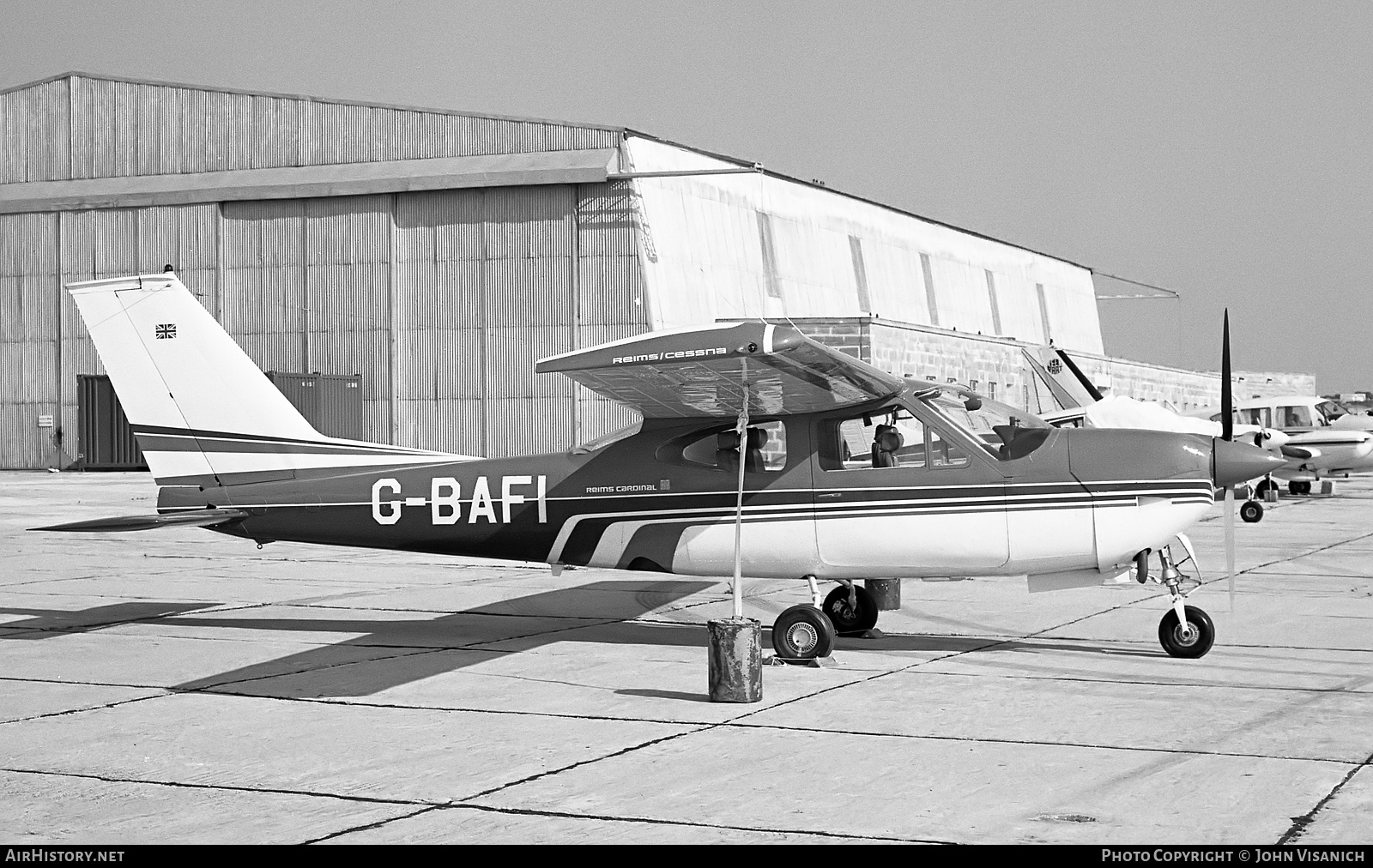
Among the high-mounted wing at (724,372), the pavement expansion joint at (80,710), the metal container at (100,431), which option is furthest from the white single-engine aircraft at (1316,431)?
the metal container at (100,431)

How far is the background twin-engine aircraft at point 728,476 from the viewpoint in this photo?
10.3 meters

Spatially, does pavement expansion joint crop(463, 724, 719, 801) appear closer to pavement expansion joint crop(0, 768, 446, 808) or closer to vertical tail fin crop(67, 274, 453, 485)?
pavement expansion joint crop(0, 768, 446, 808)

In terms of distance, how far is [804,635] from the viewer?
10.4 m

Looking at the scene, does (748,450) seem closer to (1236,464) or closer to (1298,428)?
(1236,464)

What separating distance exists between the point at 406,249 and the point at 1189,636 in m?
37.0

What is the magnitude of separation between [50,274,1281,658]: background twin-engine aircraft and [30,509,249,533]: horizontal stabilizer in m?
0.03

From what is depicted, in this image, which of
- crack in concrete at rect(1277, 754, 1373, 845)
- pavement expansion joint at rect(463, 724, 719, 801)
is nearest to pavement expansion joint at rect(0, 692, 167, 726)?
pavement expansion joint at rect(463, 724, 719, 801)

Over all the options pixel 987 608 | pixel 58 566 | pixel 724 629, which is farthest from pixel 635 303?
pixel 724 629

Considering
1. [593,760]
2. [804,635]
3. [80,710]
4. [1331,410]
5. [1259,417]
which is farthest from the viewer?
[1331,410]

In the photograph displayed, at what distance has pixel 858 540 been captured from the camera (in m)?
10.9

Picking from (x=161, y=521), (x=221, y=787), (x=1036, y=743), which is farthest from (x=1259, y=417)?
(x=221, y=787)

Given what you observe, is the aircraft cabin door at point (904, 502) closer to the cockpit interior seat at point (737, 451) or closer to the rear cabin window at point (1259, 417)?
the cockpit interior seat at point (737, 451)

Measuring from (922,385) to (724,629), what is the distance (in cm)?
312
